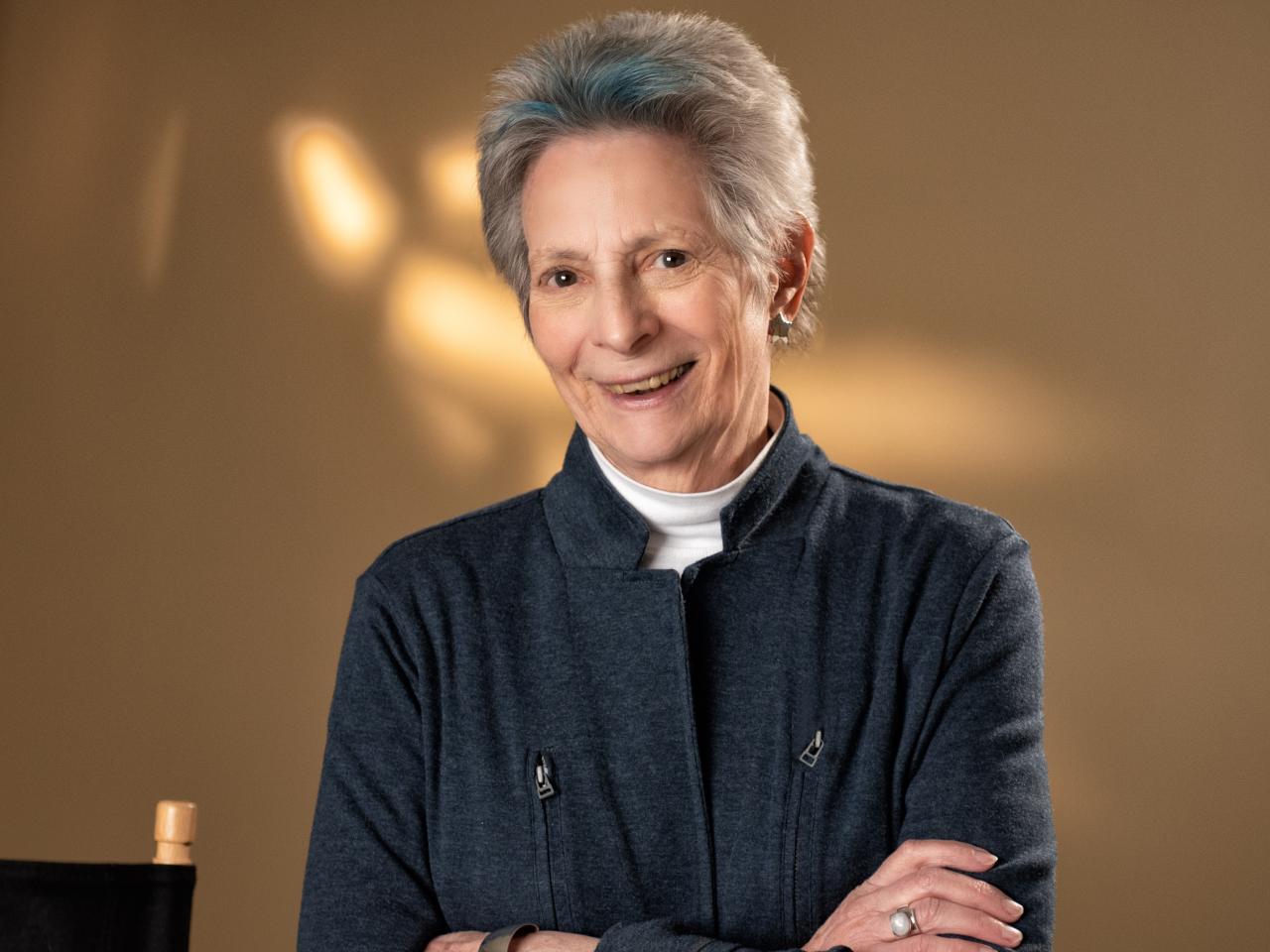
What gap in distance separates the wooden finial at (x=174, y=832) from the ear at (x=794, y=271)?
784 mm

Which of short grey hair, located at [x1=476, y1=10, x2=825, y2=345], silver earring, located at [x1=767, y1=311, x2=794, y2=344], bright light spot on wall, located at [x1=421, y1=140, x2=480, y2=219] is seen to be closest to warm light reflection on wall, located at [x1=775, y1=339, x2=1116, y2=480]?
bright light spot on wall, located at [x1=421, y1=140, x2=480, y2=219]

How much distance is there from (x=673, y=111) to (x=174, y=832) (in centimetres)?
83

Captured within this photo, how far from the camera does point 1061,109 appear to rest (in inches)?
145

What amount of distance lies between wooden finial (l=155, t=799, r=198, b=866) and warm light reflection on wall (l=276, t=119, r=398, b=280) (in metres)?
2.50

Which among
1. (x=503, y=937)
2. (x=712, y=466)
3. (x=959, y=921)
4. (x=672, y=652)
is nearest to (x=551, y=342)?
(x=712, y=466)

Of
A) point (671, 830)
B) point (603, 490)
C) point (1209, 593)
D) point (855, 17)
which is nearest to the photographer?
point (671, 830)

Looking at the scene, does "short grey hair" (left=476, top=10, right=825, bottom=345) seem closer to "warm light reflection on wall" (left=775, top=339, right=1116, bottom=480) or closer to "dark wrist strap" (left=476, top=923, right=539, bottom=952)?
"dark wrist strap" (left=476, top=923, right=539, bottom=952)

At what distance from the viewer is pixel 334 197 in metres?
3.80

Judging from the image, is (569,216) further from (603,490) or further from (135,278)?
(135,278)

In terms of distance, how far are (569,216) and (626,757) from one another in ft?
1.81

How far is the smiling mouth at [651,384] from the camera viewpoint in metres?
1.59

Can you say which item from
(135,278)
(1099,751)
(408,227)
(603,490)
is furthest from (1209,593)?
(135,278)

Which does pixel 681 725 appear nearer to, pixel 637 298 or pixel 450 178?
pixel 637 298

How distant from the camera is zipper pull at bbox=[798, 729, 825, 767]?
1.57 m
